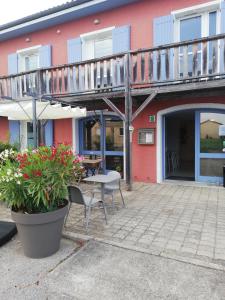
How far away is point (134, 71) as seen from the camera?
21.3 ft

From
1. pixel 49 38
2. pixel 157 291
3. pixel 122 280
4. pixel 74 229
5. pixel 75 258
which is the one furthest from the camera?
pixel 49 38

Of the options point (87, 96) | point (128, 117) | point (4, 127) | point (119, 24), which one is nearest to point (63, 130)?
point (87, 96)

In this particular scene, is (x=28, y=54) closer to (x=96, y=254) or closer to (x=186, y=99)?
(x=186, y=99)

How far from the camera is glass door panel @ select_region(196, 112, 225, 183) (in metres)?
6.97

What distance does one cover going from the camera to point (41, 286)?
2.54m

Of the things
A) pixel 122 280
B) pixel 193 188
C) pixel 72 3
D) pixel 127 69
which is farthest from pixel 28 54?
pixel 122 280

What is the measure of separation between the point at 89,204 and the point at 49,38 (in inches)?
293

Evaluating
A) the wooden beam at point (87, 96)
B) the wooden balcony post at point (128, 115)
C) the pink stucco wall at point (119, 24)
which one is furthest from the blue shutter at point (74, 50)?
the wooden balcony post at point (128, 115)

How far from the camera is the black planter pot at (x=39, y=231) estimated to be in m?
3.01

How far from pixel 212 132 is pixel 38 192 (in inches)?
222

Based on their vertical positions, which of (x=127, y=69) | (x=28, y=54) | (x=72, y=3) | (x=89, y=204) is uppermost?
(x=72, y=3)

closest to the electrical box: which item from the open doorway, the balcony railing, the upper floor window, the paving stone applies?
the open doorway

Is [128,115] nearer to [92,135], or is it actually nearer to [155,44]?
[155,44]

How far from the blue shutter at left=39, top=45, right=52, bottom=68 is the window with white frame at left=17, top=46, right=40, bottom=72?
45 centimetres
